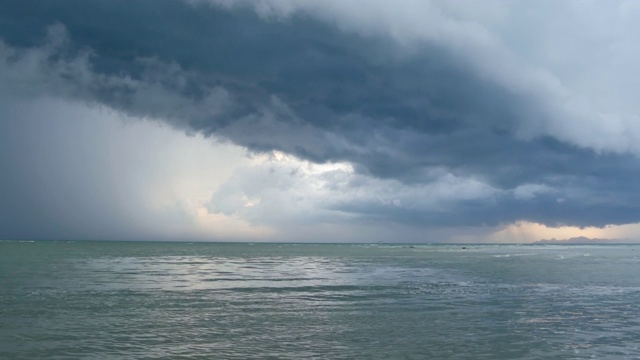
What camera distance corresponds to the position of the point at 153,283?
185ft

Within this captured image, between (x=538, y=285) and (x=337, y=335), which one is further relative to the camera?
(x=538, y=285)

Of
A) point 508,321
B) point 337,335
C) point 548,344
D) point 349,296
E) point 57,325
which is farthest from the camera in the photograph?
point 349,296

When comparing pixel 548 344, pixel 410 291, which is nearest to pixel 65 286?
pixel 410 291

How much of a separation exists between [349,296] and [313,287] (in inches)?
342

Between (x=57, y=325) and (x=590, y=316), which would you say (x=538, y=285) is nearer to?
(x=590, y=316)

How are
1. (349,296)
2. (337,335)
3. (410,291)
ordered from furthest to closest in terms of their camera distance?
(410,291), (349,296), (337,335)

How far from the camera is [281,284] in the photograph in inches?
2253

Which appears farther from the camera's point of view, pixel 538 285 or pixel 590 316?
pixel 538 285

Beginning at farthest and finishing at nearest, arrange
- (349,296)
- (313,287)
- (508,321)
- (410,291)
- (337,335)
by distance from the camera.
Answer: (313,287) < (410,291) < (349,296) < (508,321) < (337,335)

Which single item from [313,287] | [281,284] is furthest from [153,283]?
[313,287]

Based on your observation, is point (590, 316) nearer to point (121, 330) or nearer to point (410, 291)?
point (410, 291)

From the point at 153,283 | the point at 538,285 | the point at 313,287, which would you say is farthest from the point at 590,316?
the point at 153,283

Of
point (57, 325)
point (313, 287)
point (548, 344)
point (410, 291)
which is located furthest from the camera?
point (313, 287)

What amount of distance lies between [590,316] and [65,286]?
47169 mm
